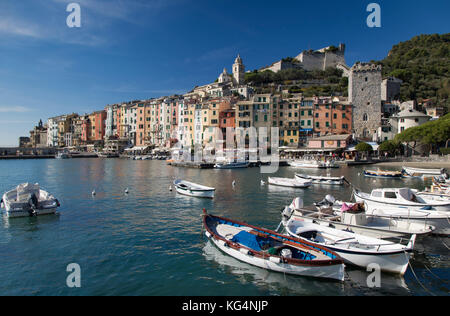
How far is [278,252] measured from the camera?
447 inches

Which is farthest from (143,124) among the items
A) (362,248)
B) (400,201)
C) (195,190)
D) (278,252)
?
(362,248)

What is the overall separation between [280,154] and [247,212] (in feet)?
167

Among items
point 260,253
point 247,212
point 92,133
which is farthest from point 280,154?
point 92,133

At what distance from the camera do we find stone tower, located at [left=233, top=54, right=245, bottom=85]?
398ft

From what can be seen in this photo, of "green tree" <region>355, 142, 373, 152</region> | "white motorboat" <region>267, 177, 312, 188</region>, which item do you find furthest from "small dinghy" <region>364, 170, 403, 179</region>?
"green tree" <region>355, 142, 373, 152</region>

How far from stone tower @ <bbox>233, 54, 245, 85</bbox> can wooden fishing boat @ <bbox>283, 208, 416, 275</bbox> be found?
4450 inches

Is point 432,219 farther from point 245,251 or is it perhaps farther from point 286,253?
point 245,251

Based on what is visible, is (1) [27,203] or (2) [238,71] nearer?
(1) [27,203]

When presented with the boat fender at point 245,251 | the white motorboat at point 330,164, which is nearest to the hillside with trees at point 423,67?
the white motorboat at point 330,164

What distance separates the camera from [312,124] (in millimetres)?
71000

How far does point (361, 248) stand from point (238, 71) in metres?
117

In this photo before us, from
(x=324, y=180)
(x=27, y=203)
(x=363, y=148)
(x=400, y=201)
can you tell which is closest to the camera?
(x=400, y=201)

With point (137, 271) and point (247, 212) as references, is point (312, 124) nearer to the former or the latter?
point (247, 212)

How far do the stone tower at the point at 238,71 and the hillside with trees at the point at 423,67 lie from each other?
5183cm
